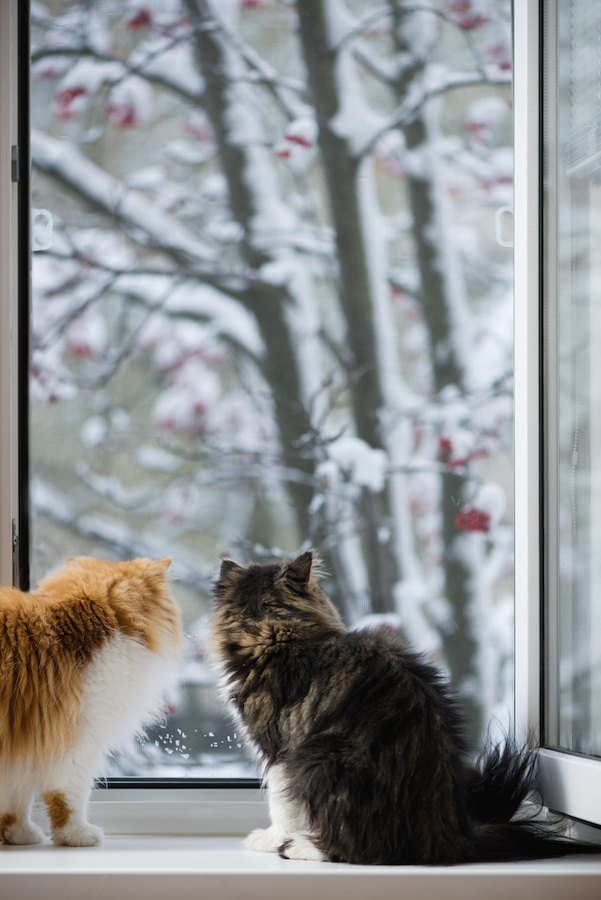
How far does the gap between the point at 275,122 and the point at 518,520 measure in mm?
980

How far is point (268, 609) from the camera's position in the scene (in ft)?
5.36

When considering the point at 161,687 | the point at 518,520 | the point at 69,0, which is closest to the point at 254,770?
the point at 161,687

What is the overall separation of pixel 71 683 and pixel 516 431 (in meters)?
0.96

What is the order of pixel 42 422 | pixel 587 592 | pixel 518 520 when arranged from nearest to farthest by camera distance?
pixel 587 592
pixel 518 520
pixel 42 422

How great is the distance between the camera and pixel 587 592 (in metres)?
1.65

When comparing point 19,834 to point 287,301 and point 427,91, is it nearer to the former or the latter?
point 287,301

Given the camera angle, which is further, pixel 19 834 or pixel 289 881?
pixel 19 834

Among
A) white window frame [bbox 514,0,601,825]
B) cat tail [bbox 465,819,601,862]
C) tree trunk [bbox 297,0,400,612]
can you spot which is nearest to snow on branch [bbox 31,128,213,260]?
tree trunk [bbox 297,0,400,612]

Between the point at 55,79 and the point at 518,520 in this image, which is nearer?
the point at 518,520

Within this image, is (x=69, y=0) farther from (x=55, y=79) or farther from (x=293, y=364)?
(x=293, y=364)

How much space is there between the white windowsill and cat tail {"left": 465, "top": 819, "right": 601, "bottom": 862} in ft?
0.13

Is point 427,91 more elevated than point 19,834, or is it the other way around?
point 427,91

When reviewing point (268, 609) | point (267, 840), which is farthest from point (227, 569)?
point (267, 840)

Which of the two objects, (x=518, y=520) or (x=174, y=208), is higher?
(x=174, y=208)
